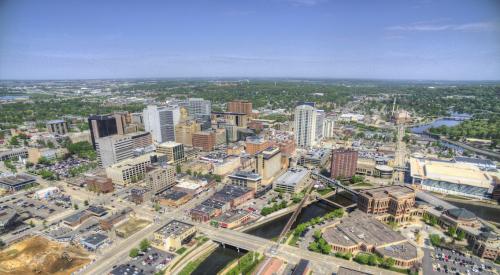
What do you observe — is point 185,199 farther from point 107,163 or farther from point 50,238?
point 107,163

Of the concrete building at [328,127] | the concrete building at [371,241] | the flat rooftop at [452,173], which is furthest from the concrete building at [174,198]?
the concrete building at [328,127]

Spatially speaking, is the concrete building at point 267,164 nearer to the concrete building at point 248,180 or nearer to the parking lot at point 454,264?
the concrete building at point 248,180

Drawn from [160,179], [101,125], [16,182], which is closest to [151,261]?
[160,179]

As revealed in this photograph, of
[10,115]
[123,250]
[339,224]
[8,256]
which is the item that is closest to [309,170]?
[339,224]

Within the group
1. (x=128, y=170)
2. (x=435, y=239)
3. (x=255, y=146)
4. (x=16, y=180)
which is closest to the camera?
(x=435, y=239)

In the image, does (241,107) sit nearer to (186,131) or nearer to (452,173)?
(186,131)

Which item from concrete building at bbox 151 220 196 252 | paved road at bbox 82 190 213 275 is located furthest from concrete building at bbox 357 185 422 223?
paved road at bbox 82 190 213 275
